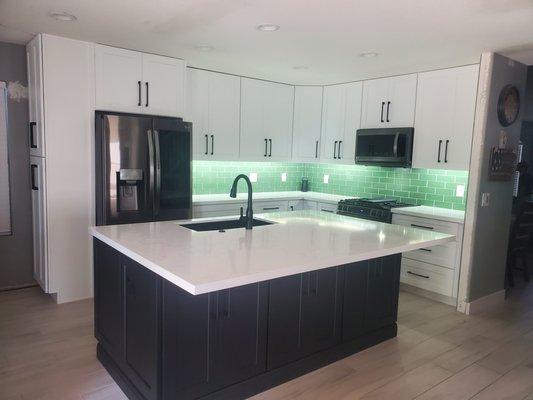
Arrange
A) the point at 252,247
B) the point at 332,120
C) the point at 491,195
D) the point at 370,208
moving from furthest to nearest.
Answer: the point at 332,120
the point at 370,208
the point at 491,195
the point at 252,247

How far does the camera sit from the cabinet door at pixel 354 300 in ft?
9.26

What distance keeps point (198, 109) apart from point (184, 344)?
3050 millimetres

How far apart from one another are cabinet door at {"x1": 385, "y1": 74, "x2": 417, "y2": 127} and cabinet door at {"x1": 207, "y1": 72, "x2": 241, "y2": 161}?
1.72 m

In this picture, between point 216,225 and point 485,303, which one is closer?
point 216,225

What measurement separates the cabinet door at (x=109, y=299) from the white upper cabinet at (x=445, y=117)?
10.7ft

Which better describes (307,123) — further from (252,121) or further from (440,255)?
(440,255)

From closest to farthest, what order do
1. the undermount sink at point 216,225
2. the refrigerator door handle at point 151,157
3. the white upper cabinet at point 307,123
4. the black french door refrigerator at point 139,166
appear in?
the undermount sink at point 216,225
the black french door refrigerator at point 139,166
the refrigerator door handle at point 151,157
the white upper cabinet at point 307,123

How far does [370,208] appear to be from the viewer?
179 inches

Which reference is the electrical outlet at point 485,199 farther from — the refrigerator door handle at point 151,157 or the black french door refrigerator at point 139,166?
the refrigerator door handle at point 151,157

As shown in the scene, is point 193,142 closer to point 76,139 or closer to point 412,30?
point 76,139

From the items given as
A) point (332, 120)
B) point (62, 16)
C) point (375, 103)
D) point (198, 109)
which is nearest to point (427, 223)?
point (375, 103)

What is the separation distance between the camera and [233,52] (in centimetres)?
382

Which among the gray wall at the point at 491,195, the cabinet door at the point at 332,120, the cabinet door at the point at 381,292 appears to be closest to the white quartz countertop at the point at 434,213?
the gray wall at the point at 491,195

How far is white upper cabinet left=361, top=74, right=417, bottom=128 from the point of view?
14.8 feet
